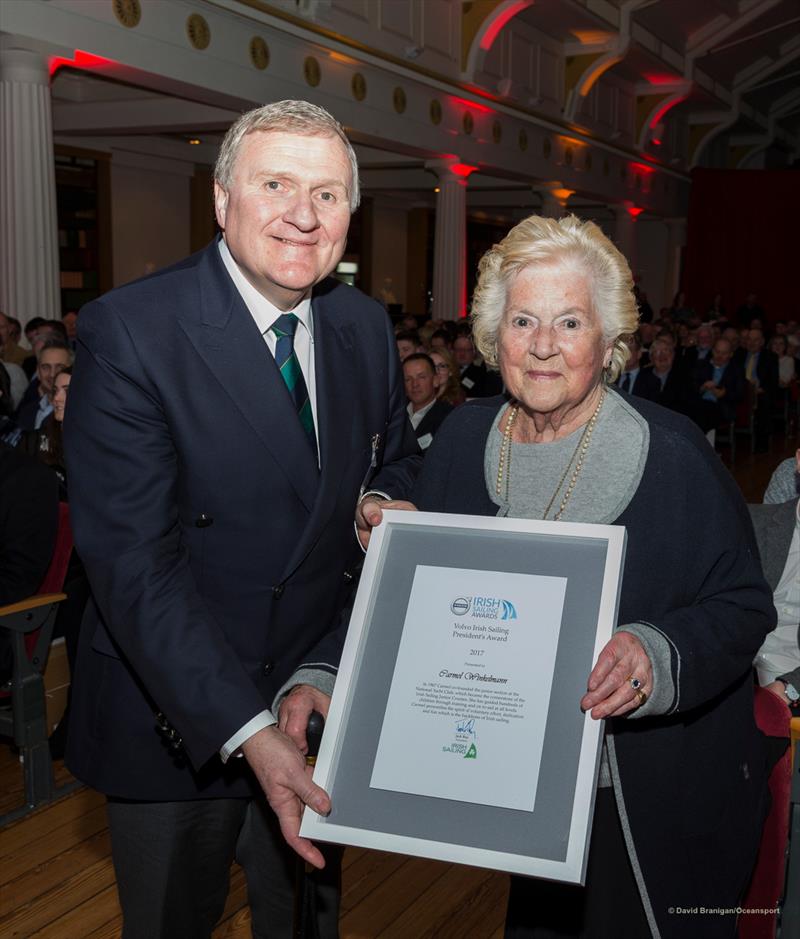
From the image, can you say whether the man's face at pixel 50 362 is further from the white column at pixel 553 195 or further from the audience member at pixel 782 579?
the white column at pixel 553 195

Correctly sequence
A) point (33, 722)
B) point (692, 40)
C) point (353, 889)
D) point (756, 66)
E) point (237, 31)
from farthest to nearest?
1. point (756, 66)
2. point (692, 40)
3. point (237, 31)
4. point (33, 722)
5. point (353, 889)

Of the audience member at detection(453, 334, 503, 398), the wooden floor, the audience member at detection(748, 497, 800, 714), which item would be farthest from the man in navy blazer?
the audience member at detection(453, 334, 503, 398)

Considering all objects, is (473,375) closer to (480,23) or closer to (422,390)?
(422,390)

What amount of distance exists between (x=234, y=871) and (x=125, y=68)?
763 cm

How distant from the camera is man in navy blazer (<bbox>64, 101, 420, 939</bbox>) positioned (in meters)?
1.49

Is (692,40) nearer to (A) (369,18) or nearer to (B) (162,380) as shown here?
(A) (369,18)

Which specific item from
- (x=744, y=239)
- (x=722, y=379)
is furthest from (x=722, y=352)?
(x=744, y=239)

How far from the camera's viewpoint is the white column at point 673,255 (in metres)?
25.0

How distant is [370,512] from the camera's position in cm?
163

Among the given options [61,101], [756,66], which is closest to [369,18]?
[61,101]

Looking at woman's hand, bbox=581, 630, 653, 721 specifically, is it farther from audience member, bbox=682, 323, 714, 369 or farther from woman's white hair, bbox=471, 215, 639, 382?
audience member, bbox=682, 323, 714, 369

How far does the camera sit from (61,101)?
1398 cm

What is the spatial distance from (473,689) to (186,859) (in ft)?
2.26

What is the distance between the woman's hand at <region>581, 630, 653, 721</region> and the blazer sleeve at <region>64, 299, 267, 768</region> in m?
0.50
